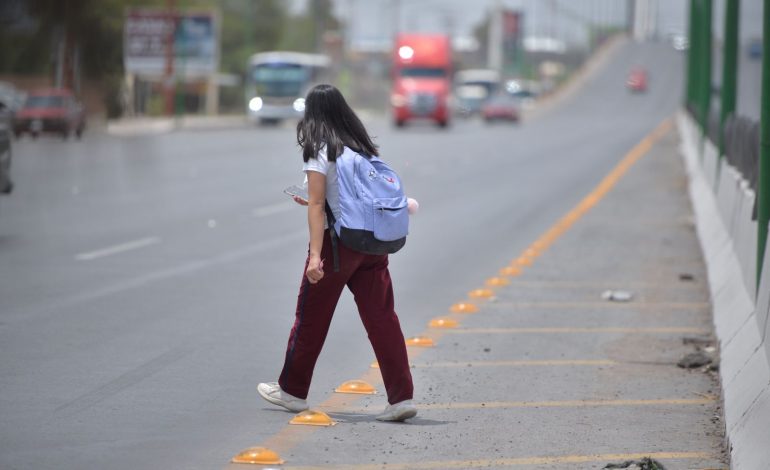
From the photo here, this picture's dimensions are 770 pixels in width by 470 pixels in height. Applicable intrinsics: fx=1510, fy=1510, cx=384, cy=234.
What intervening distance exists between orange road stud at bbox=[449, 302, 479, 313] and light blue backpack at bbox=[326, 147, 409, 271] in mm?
4535

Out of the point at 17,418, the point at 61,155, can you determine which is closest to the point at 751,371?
the point at 17,418

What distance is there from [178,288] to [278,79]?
61.2m

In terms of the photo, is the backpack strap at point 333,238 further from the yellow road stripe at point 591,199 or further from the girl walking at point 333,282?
the yellow road stripe at point 591,199

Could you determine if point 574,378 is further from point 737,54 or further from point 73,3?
point 73,3

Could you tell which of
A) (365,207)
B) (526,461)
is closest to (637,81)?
(365,207)

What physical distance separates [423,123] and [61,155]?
39342mm

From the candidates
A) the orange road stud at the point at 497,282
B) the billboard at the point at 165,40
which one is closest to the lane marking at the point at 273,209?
the orange road stud at the point at 497,282

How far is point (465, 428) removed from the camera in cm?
726

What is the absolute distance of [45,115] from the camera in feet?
164

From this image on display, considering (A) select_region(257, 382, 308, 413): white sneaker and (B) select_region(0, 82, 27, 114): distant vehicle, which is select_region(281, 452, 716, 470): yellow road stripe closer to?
(A) select_region(257, 382, 308, 413): white sneaker

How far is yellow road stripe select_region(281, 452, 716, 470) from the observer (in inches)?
250

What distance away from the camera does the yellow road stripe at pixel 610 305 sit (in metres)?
12.1

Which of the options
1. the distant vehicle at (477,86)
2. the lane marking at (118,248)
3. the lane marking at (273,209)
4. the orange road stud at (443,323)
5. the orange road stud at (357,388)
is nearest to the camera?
the orange road stud at (357,388)

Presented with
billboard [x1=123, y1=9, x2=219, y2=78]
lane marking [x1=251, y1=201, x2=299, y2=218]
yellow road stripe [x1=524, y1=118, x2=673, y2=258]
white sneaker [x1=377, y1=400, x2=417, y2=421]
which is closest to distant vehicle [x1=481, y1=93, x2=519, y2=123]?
billboard [x1=123, y1=9, x2=219, y2=78]
